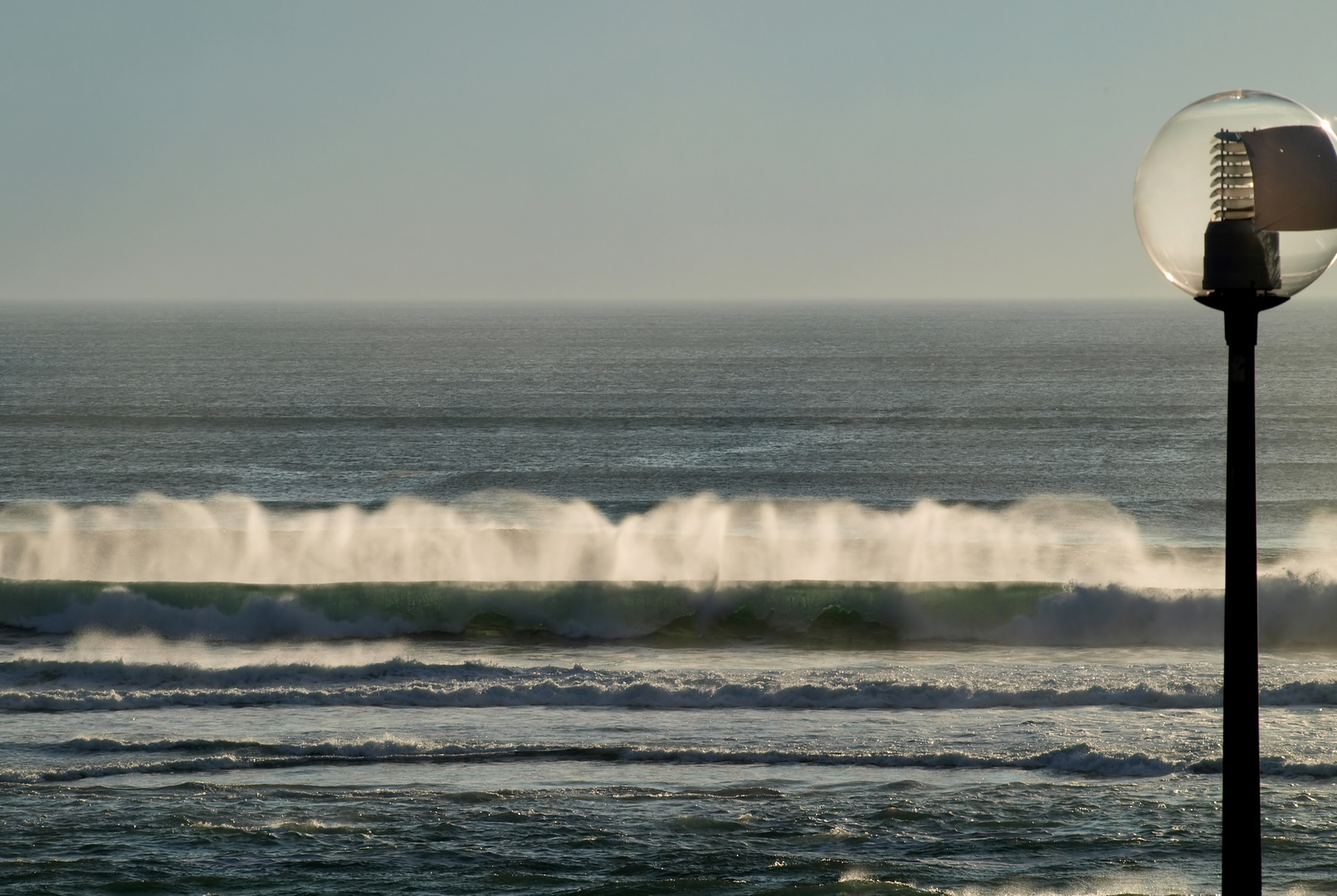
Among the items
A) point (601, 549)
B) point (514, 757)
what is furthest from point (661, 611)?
point (514, 757)

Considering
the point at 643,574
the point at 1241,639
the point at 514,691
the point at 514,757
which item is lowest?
the point at 514,757

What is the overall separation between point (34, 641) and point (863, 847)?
14859 mm

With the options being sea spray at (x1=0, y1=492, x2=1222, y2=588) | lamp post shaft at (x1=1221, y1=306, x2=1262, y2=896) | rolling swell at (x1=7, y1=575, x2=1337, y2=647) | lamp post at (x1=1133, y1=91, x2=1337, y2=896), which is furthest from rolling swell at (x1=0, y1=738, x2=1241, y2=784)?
sea spray at (x1=0, y1=492, x2=1222, y2=588)

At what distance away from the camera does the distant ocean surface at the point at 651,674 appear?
8.59 m

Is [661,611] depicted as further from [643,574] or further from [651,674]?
[651,674]

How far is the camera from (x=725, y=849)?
865 cm

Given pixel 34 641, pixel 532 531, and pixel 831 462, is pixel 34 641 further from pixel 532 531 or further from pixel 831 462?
pixel 831 462

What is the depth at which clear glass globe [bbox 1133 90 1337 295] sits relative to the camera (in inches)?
153

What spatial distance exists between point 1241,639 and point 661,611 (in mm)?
16051

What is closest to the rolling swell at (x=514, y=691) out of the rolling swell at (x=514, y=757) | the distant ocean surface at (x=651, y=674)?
the distant ocean surface at (x=651, y=674)

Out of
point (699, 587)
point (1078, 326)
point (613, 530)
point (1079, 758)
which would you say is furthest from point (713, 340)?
point (1079, 758)

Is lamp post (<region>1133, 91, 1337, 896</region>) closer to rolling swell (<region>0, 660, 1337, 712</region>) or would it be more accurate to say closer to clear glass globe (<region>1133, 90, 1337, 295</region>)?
clear glass globe (<region>1133, 90, 1337, 295</region>)

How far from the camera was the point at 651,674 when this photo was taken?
47.0ft

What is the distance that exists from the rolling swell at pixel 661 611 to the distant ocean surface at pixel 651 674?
6 cm
